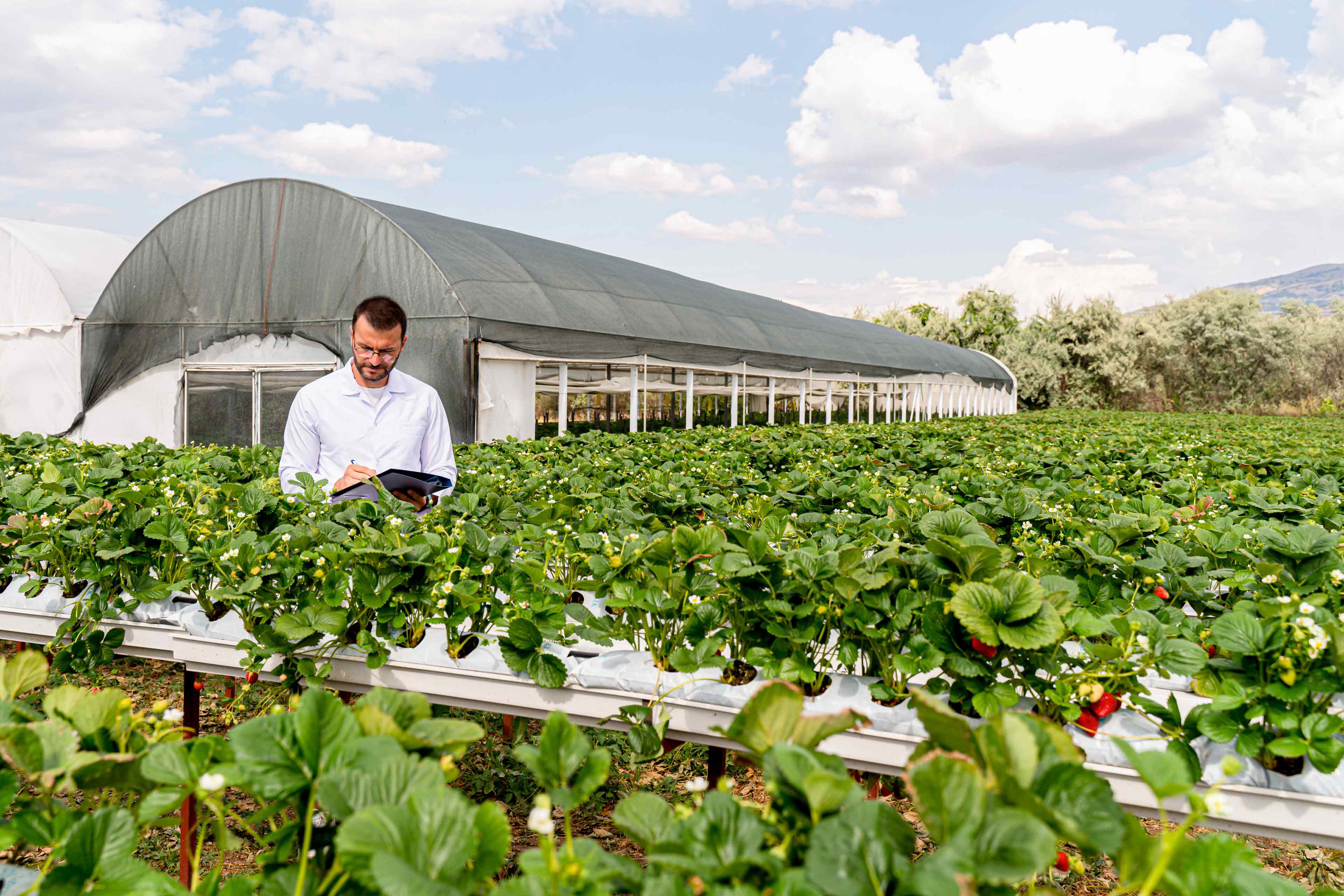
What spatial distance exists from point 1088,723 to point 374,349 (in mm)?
3094

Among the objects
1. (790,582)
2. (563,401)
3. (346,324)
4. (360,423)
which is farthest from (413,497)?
(346,324)

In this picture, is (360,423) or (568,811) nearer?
(568,811)

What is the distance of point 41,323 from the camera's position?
586 inches

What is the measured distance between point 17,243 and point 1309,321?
64.9 metres

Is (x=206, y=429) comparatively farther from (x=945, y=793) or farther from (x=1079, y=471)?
(x=945, y=793)

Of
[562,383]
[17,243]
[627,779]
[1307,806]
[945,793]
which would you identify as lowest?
[627,779]

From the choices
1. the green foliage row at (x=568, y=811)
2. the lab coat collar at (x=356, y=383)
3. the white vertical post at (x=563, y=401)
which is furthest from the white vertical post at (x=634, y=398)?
the green foliage row at (x=568, y=811)

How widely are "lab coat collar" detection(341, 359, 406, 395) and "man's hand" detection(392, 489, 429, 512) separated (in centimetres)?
64

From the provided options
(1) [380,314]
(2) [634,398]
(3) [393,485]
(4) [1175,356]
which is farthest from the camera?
(4) [1175,356]

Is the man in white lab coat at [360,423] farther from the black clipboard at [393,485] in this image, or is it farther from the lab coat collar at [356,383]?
the black clipboard at [393,485]

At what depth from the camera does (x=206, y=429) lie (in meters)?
12.5

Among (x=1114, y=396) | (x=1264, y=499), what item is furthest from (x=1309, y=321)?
(x=1264, y=499)

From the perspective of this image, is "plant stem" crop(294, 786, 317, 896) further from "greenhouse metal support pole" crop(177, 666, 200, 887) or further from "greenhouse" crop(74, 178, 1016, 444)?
"greenhouse" crop(74, 178, 1016, 444)

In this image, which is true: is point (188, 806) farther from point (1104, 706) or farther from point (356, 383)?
point (356, 383)
